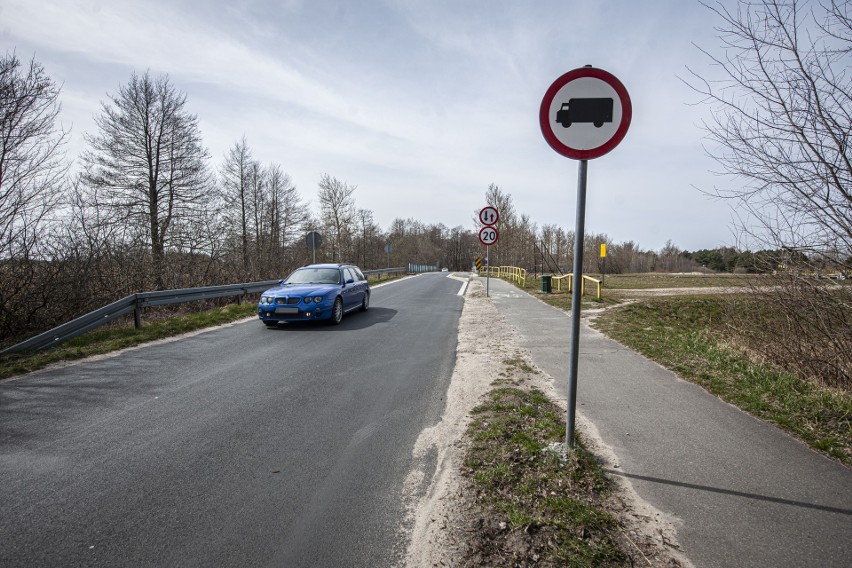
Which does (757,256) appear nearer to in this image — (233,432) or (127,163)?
(233,432)

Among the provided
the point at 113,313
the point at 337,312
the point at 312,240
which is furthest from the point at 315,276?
the point at 312,240

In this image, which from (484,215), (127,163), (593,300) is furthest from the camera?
(127,163)

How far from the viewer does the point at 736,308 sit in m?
9.08

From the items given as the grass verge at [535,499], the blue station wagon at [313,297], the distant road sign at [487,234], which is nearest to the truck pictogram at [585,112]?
the grass verge at [535,499]

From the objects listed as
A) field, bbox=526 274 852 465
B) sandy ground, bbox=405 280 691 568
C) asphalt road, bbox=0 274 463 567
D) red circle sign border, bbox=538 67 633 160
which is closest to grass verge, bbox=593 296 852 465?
field, bbox=526 274 852 465

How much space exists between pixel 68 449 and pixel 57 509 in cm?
109

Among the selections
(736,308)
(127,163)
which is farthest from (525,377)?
(127,163)

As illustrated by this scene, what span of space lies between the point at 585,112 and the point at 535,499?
267 centimetres

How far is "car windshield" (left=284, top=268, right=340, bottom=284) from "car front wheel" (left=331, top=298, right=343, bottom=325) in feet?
2.72

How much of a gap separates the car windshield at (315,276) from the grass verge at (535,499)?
26.5 ft

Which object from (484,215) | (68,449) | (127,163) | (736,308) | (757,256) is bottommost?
(68,449)

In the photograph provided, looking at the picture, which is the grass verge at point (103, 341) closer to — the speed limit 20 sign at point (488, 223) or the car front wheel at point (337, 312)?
the car front wheel at point (337, 312)

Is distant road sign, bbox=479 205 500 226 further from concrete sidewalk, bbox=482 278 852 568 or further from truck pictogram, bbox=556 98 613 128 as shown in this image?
truck pictogram, bbox=556 98 613 128

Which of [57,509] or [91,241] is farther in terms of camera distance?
[91,241]
